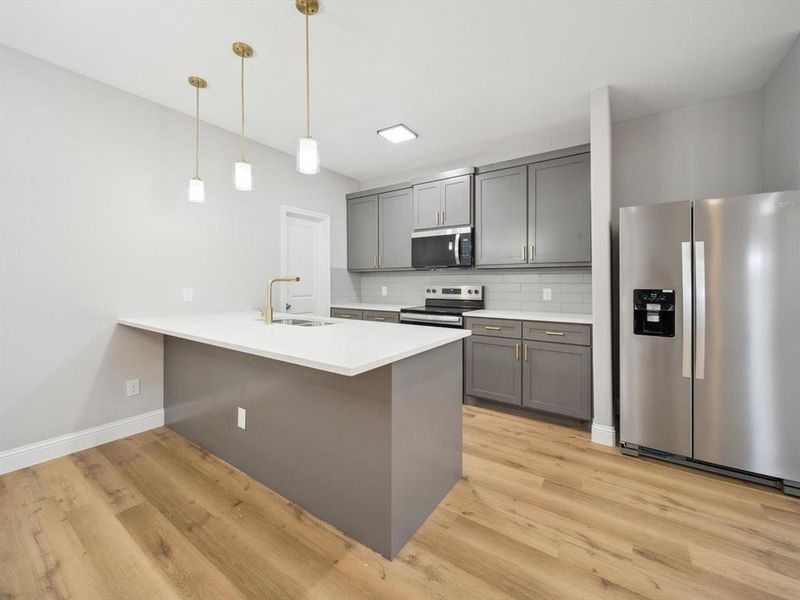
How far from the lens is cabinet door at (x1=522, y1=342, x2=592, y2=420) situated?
2.72m

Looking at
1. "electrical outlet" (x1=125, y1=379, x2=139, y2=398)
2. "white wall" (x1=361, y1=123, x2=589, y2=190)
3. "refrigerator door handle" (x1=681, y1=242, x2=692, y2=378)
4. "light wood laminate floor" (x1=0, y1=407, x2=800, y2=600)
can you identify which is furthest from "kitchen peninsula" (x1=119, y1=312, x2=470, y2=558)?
"white wall" (x1=361, y1=123, x2=589, y2=190)

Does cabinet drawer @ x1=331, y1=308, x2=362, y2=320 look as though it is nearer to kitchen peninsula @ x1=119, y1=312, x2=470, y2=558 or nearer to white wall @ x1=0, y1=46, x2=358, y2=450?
white wall @ x1=0, y1=46, x2=358, y2=450

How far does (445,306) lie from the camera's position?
4.00m

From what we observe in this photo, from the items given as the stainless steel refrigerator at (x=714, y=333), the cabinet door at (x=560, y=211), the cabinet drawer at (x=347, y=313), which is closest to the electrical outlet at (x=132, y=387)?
the cabinet drawer at (x=347, y=313)

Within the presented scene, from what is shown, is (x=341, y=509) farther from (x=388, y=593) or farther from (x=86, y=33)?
(x=86, y=33)

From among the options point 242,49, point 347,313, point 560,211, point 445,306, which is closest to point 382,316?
point 347,313

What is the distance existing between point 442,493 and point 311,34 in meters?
2.70

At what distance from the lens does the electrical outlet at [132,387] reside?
8.75ft

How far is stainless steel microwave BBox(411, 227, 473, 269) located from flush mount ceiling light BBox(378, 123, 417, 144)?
3.21ft

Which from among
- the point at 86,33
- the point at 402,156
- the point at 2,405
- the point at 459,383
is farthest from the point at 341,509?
the point at 402,156

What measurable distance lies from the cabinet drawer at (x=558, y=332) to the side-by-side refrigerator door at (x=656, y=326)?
13.3 inches

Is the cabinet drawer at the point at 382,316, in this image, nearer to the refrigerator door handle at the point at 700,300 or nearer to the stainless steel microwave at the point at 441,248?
the stainless steel microwave at the point at 441,248

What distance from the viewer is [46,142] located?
7.35 feet

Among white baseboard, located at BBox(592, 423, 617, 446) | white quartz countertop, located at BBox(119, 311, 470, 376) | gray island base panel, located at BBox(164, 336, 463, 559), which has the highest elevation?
white quartz countertop, located at BBox(119, 311, 470, 376)
